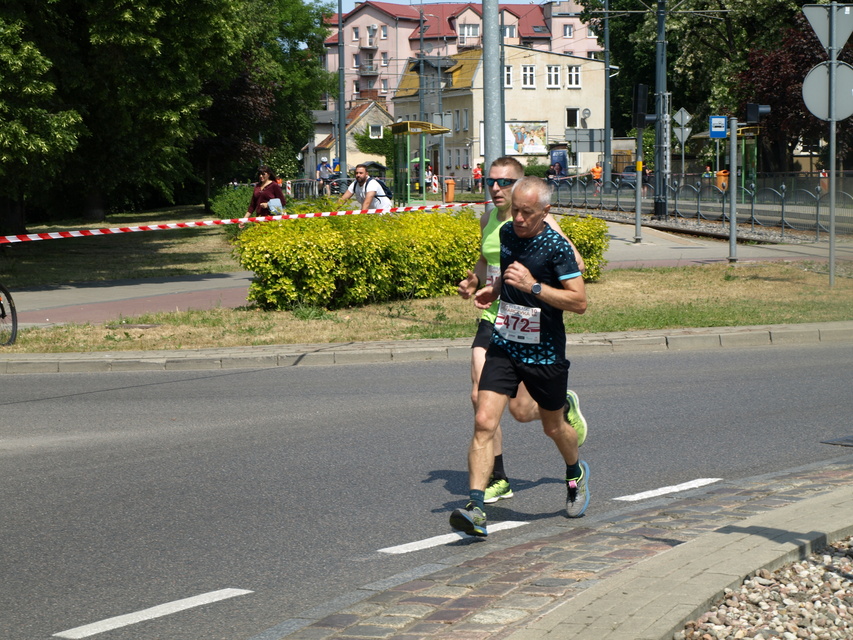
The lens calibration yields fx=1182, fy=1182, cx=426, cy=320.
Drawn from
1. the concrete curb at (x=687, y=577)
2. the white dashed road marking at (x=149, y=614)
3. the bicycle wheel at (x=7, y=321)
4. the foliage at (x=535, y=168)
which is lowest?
the white dashed road marking at (x=149, y=614)

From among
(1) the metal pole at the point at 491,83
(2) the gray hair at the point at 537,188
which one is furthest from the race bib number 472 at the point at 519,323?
(1) the metal pole at the point at 491,83

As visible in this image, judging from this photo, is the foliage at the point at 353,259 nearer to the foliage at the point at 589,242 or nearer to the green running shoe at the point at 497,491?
the foliage at the point at 589,242

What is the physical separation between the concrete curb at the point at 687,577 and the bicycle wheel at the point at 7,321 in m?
9.86

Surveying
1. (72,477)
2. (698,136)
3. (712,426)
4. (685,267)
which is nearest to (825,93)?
(685,267)

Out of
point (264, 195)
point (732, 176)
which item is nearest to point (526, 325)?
point (732, 176)

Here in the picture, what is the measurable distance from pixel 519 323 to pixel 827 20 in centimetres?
1129

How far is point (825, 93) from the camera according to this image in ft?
51.0

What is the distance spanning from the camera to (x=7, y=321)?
43.9ft

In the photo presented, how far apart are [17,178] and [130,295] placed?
416cm

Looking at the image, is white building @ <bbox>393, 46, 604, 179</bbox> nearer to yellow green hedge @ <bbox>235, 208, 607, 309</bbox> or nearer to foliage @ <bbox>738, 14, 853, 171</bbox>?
foliage @ <bbox>738, 14, 853, 171</bbox>

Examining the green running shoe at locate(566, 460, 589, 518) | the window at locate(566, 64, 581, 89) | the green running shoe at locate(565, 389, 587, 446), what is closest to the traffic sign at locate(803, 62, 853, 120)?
the green running shoe at locate(565, 389, 587, 446)

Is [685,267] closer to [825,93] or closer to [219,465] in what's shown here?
[825,93]

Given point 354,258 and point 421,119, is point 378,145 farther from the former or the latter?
point 354,258

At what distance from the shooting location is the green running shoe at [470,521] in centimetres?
573
